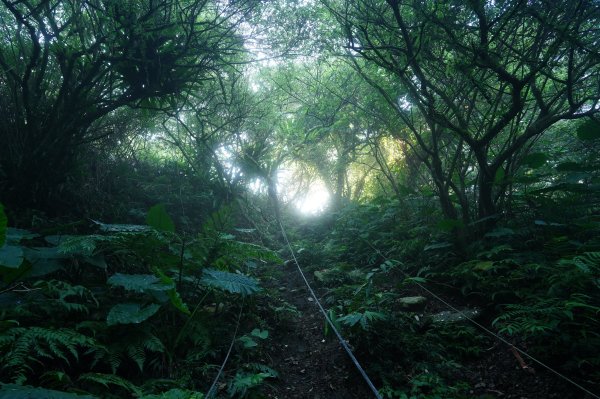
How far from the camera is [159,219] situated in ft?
10.3

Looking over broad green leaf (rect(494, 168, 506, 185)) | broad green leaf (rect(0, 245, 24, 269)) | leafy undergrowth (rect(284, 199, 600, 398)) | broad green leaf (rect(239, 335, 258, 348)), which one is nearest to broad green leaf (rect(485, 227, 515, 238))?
leafy undergrowth (rect(284, 199, 600, 398))

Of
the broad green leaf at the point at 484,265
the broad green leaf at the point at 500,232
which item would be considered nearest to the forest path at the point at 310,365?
the broad green leaf at the point at 484,265

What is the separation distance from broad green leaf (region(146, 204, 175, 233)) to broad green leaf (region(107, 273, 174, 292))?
0.67 metres

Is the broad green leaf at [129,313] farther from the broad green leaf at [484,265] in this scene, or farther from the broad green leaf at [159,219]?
the broad green leaf at [484,265]

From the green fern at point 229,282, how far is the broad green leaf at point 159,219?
0.60 meters

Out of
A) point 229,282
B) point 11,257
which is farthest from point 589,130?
point 11,257

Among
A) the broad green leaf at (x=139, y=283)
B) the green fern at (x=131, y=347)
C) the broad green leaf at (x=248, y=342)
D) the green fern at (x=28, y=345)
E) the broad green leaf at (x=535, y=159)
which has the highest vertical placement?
the broad green leaf at (x=535, y=159)

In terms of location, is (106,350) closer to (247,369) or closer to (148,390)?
(148,390)

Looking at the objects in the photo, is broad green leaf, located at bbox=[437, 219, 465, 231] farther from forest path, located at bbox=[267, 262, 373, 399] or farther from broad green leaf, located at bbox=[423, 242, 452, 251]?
forest path, located at bbox=[267, 262, 373, 399]

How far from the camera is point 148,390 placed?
78.7 inches

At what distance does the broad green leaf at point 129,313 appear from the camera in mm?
2163

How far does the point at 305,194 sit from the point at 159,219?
10.7 m

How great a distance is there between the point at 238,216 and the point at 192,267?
491cm

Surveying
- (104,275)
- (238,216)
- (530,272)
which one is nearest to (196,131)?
(238,216)
